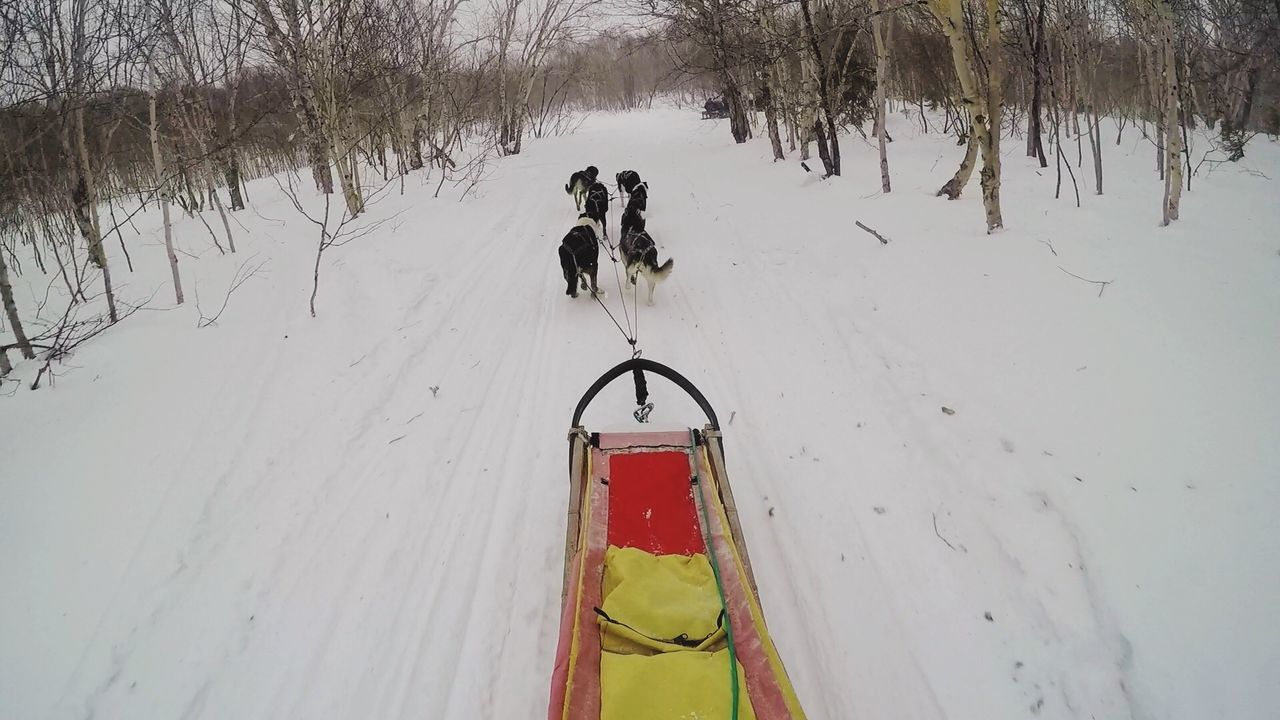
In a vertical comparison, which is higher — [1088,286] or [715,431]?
[1088,286]

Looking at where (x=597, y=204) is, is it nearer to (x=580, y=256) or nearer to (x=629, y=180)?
(x=629, y=180)

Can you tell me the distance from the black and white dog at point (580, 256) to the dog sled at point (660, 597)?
2909mm

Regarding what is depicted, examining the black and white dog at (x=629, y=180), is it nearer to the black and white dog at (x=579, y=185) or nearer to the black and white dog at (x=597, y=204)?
the black and white dog at (x=579, y=185)

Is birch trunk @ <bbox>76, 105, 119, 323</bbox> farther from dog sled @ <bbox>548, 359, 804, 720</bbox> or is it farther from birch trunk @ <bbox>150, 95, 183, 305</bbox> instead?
dog sled @ <bbox>548, 359, 804, 720</bbox>

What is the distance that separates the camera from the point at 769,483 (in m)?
3.05

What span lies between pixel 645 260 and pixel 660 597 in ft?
12.6

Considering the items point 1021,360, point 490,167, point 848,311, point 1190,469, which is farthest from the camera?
point 490,167

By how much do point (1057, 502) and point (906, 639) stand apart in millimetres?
1117

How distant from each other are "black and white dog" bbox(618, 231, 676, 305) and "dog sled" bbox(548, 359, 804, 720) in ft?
8.68

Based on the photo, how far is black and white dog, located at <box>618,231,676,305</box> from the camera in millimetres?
5316

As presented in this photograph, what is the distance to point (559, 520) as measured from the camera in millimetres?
2869

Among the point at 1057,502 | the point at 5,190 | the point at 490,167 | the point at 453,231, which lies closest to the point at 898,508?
the point at 1057,502

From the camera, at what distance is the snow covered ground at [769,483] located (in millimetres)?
2088

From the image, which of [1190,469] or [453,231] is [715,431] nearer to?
[1190,469]
